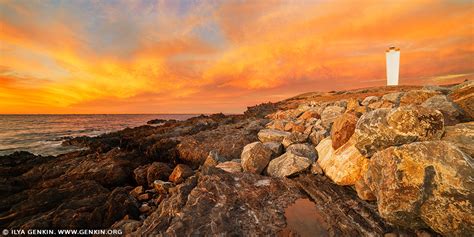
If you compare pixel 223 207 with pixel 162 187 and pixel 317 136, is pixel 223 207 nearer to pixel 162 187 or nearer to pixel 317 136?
Result: pixel 162 187

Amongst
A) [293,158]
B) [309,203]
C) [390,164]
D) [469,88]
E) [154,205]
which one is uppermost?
[469,88]

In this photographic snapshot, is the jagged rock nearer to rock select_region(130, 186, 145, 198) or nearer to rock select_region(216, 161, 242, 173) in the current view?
rock select_region(216, 161, 242, 173)

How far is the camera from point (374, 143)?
20.2 feet

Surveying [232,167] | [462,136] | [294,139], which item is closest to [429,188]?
[462,136]

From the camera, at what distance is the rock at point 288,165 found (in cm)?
802

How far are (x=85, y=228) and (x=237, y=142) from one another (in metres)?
8.23

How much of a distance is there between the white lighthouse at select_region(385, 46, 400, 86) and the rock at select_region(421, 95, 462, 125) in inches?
1156

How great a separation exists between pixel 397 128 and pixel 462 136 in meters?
1.42

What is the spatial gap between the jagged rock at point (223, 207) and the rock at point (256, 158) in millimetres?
998

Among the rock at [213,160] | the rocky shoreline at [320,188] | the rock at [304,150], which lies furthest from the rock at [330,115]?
the rock at [213,160]

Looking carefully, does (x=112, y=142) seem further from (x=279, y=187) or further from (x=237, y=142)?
(x=279, y=187)

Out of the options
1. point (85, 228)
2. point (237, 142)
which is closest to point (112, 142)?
point (237, 142)

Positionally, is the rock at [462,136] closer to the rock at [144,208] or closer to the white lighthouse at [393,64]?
the rock at [144,208]

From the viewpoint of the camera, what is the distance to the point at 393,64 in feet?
105
